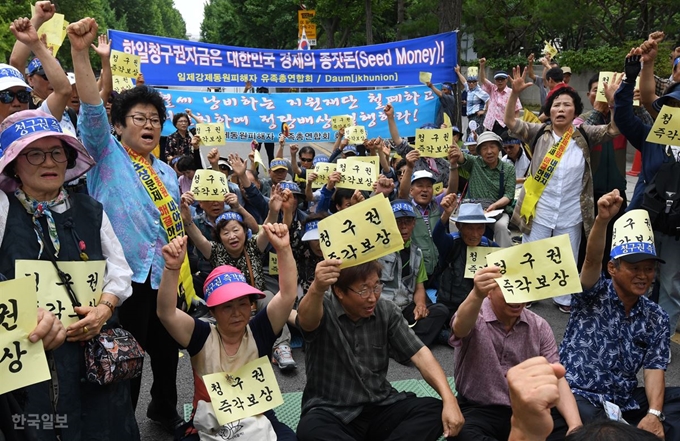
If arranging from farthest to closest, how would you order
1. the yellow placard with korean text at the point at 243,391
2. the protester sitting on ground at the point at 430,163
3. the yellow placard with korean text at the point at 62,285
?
the protester sitting on ground at the point at 430,163
the yellow placard with korean text at the point at 243,391
the yellow placard with korean text at the point at 62,285

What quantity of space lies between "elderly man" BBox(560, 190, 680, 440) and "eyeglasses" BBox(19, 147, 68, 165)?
2542 millimetres

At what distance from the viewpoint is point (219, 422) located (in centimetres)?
299

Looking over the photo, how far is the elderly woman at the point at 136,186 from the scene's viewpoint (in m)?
3.21

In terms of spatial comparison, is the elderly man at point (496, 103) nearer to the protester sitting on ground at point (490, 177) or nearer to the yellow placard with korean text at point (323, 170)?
the protester sitting on ground at point (490, 177)

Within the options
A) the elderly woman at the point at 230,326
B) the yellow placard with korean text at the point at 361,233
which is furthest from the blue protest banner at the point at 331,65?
the yellow placard with korean text at the point at 361,233

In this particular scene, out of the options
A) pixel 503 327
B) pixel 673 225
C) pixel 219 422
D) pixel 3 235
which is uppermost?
pixel 3 235

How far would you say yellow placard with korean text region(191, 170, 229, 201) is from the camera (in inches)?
207

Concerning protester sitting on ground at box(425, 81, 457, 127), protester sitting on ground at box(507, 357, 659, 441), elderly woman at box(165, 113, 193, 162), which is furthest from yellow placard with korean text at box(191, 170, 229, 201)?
protester sitting on ground at box(425, 81, 457, 127)

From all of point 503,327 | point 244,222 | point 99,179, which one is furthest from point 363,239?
point 244,222

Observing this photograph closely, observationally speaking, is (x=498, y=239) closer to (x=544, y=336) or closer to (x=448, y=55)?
(x=544, y=336)

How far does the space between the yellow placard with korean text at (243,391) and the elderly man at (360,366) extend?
25cm

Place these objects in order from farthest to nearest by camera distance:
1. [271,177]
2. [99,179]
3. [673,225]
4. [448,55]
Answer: [448,55], [271,177], [673,225], [99,179]

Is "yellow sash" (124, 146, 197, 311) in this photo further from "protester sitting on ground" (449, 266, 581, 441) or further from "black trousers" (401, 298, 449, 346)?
"black trousers" (401, 298, 449, 346)

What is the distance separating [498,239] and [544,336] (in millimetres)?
3019
